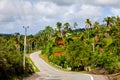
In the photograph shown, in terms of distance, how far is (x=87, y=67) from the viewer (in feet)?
260

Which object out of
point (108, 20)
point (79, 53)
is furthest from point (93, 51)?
point (108, 20)

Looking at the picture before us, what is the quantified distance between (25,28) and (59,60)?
42.9m

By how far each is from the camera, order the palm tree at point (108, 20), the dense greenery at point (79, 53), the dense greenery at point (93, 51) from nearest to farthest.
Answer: the dense greenery at point (79, 53), the dense greenery at point (93, 51), the palm tree at point (108, 20)

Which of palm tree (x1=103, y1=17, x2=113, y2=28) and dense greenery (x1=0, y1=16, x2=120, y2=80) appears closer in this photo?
dense greenery (x1=0, y1=16, x2=120, y2=80)

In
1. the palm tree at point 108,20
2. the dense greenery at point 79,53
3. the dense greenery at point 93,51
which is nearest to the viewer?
the dense greenery at point 79,53

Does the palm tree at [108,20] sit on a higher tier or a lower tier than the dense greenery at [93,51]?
higher

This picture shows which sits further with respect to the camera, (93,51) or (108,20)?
(108,20)

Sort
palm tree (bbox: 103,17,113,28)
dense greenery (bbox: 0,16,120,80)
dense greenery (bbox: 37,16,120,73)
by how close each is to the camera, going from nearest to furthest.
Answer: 1. dense greenery (bbox: 0,16,120,80)
2. dense greenery (bbox: 37,16,120,73)
3. palm tree (bbox: 103,17,113,28)

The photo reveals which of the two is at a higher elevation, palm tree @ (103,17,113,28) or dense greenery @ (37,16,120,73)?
palm tree @ (103,17,113,28)

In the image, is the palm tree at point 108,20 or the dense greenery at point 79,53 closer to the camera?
the dense greenery at point 79,53

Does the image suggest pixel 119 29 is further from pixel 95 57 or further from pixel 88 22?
pixel 88 22

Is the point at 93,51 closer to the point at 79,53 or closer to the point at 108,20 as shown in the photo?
the point at 79,53

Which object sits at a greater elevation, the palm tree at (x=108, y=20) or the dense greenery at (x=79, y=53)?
the palm tree at (x=108, y=20)

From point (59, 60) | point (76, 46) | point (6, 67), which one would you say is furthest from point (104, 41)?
point (6, 67)
